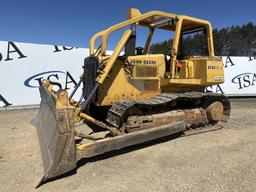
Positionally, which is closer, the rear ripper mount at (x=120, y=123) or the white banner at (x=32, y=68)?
the rear ripper mount at (x=120, y=123)

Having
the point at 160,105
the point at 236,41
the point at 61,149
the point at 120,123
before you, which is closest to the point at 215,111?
the point at 160,105

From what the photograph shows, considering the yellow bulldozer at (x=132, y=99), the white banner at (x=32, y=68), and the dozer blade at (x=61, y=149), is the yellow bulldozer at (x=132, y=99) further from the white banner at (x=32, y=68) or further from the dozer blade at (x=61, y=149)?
the white banner at (x=32, y=68)

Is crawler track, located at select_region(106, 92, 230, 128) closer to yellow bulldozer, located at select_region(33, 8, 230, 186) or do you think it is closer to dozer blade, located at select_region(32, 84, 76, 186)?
yellow bulldozer, located at select_region(33, 8, 230, 186)

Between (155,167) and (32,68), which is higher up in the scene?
(32,68)

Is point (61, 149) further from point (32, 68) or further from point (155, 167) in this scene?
point (32, 68)

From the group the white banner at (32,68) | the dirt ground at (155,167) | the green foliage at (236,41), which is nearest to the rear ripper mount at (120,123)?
the dirt ground at (155,167)

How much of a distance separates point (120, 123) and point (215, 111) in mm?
3062

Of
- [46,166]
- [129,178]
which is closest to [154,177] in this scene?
[129,178]

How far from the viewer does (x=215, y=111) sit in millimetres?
7504

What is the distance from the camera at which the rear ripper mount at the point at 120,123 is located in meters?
4.43

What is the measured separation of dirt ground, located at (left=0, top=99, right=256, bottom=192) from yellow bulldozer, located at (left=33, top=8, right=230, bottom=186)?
0.84 feet

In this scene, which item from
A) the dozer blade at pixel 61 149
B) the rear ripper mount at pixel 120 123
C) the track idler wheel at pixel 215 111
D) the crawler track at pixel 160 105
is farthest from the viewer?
the track idler wheel at pixel 215 111

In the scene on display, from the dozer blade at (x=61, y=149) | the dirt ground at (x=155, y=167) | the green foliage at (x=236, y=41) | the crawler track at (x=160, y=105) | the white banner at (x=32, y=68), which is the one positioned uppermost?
the green foliage at (x=236, y=41)

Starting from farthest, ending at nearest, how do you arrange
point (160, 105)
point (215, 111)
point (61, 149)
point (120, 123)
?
point (215, 111) → point (160, 105) → point (120, 123) → point (61, 149)
